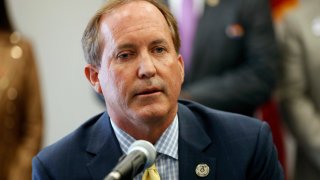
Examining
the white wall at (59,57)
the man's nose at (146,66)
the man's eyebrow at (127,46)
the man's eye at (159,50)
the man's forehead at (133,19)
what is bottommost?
the white wall at (59,57)

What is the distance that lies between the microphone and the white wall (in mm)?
3565

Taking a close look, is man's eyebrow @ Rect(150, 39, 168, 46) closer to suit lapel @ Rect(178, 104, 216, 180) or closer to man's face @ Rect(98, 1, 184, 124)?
man's face @ Rect(98, 1, 184, 124)

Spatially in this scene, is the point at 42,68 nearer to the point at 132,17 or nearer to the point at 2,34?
the point at 2,34

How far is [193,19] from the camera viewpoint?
12.6 feet

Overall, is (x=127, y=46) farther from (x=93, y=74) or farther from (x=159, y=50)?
(x=93, y=74)

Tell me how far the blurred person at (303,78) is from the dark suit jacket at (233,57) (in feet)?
0.37

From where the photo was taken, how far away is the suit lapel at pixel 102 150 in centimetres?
252

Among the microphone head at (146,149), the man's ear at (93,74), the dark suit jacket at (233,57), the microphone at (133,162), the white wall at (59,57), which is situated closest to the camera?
the microphone at (133,162)

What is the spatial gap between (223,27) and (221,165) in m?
1.45

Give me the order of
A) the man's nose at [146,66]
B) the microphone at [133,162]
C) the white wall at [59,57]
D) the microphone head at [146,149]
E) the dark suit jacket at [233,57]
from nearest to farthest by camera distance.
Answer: the microphone at [133,162], the microphone head at [146,149], the man's nose at [146,66], the dark suit jacket at [233,57], the white wall at [59,57]

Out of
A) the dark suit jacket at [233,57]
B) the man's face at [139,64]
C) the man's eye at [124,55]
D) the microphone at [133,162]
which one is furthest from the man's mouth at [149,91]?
the dark suit jacket at [233,57]

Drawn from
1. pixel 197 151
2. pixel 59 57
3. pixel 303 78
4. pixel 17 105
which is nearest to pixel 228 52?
pixel 303 78

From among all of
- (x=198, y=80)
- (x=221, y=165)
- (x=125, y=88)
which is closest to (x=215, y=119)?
(x=221, y=165)

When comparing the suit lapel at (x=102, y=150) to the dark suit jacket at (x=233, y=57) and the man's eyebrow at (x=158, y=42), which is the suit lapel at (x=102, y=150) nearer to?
the man's eyebrow at (x=158, y=42)
